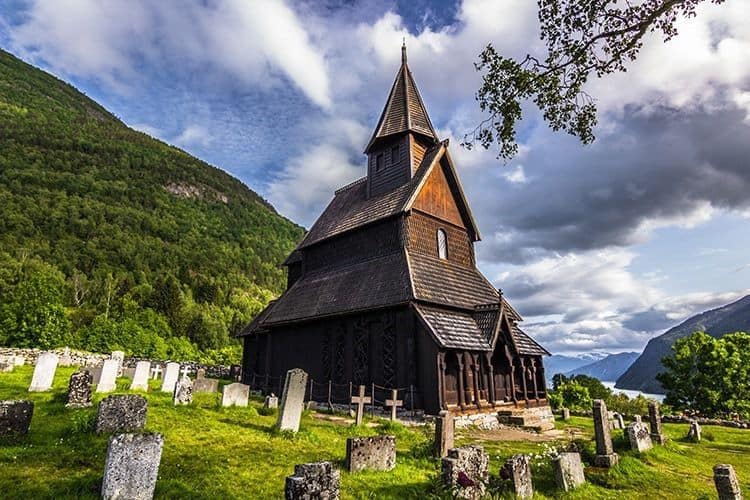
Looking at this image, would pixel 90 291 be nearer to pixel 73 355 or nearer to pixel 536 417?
pixel 73 355

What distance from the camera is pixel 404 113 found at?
26.5 m

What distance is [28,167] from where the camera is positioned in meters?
115

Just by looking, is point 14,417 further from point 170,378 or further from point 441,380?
point 441,380

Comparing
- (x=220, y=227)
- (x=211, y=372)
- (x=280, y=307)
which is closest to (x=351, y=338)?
(x=280, y=307)

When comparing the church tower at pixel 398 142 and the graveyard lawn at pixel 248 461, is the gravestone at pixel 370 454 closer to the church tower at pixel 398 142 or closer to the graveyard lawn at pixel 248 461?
the graveyard lawn at pixel 248 461

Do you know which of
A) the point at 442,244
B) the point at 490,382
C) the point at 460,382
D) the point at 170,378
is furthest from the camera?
the point at 442,244

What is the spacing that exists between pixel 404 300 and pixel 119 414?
1166 cm

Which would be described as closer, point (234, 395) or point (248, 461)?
point (248, 461)

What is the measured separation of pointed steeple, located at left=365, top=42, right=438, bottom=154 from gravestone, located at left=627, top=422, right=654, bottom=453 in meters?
19.1

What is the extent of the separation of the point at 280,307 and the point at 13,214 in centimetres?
9512

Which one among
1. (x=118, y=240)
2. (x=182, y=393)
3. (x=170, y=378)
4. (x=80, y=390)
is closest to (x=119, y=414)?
(x=80, y=390)

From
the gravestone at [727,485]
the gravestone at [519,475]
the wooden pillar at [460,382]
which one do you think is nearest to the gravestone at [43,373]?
the wooden pillar at [460,382]

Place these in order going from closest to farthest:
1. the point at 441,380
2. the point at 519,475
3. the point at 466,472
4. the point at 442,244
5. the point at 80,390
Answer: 1. the point at 466,472
2. the point at 519,475
3. the point at 80,390
4. the point at 441,380
5. the point at 442,244

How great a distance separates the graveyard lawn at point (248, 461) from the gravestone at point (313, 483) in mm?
1453
